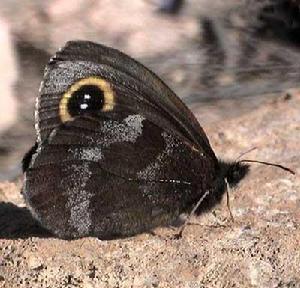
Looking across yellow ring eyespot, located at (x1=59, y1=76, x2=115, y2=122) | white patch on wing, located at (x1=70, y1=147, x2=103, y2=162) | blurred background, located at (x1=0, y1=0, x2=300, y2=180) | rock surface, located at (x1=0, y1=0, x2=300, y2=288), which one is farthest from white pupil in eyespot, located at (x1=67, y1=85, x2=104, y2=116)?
blurred background, located at (x1=0, y1=0, x2=300, y2=180)

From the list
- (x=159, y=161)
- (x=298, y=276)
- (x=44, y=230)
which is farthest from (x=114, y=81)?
(x=298, y=276)

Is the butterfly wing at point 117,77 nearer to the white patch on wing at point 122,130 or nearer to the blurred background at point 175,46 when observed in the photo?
the white patch on wing at point 122,130

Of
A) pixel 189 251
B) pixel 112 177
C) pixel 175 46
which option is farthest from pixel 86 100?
pixel 175 46

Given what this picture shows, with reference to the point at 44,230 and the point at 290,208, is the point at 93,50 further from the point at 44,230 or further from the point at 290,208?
the point at 290,208

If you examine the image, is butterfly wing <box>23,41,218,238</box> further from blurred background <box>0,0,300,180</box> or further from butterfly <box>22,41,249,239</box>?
blurred background <box>0,0,300,180</box>

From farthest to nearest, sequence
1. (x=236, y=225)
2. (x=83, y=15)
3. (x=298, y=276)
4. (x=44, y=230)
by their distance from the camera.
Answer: (x=83, y=15)
(x=44, y=230)
(x=236, y=225)
(x=298, y=276)

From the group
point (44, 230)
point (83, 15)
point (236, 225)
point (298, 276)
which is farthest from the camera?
point (83, 15)

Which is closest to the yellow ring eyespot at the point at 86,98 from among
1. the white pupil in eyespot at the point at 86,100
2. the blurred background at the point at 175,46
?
the white pupil in eyespot at the point at 86,100

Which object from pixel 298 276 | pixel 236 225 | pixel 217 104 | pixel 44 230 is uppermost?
pixel 298 276
